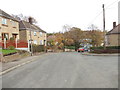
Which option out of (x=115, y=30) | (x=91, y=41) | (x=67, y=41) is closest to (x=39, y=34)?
(x=67, y=41)

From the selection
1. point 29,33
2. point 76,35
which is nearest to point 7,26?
point 29,33

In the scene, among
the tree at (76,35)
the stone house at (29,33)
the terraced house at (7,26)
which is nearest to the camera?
the terraced house at (7,26)

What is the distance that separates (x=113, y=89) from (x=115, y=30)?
37.4 meters

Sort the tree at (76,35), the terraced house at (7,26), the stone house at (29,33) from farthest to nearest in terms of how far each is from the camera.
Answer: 1. the tree at (76,35)
2. the stone house at (29,33)
3. the terraced house at (7,26)

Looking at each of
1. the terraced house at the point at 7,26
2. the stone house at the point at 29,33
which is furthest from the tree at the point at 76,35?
the terraced house at the point at 7,26

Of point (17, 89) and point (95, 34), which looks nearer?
point (17, 89)

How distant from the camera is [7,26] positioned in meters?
23.4

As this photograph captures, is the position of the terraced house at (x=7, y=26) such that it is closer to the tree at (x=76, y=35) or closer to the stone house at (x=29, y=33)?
→ the stone house at (x=29, y=33)

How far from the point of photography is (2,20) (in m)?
22.0

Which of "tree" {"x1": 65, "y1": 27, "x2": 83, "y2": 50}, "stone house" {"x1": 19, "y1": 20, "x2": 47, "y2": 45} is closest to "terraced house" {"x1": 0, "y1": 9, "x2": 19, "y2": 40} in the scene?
"stone house" {"x1": 19, "y1": 20, "x2": 47, "y2": 45}

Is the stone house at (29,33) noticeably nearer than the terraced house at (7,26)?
No

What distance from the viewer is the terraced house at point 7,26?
71.9 ft

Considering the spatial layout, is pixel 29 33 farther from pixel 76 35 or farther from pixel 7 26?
pixel 76 35

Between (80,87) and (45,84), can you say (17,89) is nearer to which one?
(45,84)
